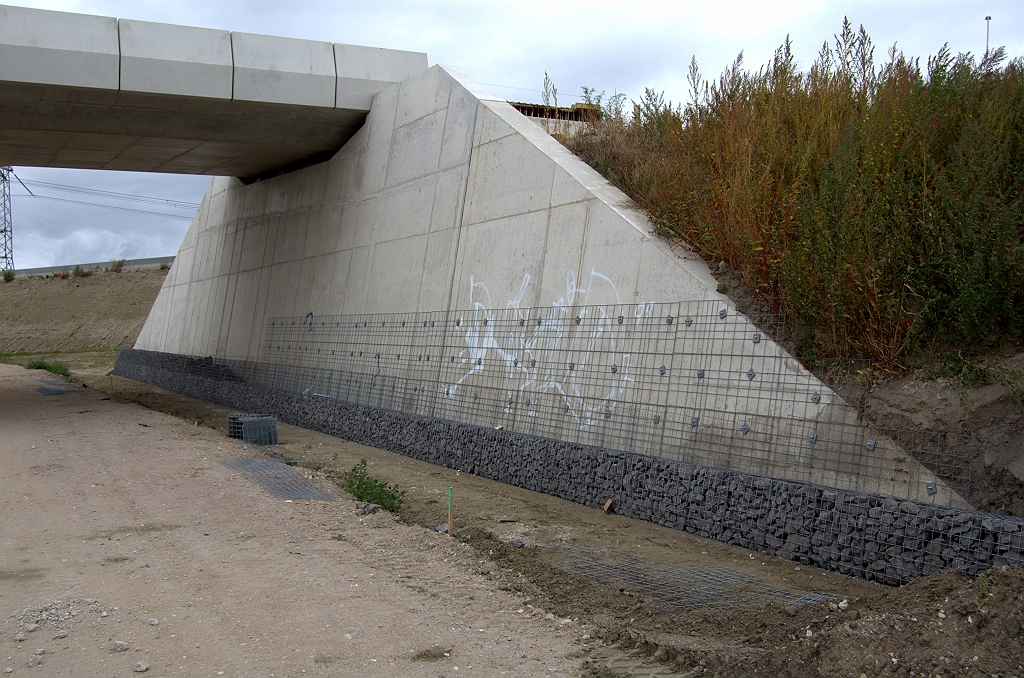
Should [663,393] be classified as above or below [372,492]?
above

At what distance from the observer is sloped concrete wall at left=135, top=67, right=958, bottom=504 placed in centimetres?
730

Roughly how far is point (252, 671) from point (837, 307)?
210 inches

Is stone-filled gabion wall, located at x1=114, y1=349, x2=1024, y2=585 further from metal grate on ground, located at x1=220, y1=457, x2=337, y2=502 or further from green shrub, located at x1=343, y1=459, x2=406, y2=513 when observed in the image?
metal grate on ground, located at x1=220, y1=457, x2=337, y2=502

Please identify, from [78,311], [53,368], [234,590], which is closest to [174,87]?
[234,590]

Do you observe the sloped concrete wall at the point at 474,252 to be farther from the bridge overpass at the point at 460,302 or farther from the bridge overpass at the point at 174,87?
the bridge overpass at the point at 174,87

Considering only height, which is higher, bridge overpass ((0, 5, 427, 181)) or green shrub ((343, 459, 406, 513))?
bridge overpass ((0, 5, 427, 181))

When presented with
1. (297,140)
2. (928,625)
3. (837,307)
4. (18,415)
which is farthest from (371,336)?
(928,625)

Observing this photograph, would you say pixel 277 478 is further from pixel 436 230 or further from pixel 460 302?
pixel 436 230

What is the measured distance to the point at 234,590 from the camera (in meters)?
5.28

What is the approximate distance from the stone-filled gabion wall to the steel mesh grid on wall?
1.05 ft

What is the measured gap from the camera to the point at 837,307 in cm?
686

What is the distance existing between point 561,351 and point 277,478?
3.59 m

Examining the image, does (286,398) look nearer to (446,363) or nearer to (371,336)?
(371,336)

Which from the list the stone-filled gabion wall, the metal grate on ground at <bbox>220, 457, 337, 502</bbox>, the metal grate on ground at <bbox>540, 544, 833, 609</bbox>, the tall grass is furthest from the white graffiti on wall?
the metal grate on ground at <bbox>220, 457, 337, 502</bbox>
